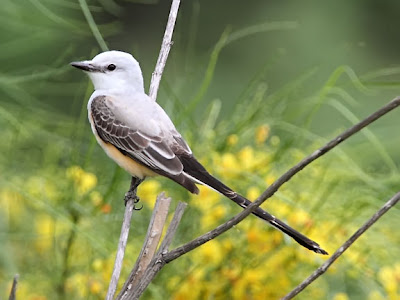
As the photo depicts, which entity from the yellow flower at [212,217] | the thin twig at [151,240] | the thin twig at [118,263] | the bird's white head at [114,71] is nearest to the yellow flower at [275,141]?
the yellow flower at [212,217]

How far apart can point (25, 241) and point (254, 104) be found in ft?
2.00

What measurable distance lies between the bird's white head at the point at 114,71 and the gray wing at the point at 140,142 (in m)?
0.04

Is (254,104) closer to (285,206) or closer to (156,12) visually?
(285,206)

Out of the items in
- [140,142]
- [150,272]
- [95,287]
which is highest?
[140,142]

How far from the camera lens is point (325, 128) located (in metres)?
2.96

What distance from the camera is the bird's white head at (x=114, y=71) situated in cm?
173

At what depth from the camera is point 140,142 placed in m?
1.74

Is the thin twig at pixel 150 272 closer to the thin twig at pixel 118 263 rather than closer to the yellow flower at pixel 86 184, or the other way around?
the thin twig at pixel 118 263

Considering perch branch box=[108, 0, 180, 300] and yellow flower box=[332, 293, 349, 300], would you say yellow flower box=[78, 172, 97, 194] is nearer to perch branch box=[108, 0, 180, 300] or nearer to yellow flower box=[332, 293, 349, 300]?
perch branch box=[108, 0, 180, 300]

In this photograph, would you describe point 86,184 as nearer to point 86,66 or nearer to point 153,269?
point 86,66

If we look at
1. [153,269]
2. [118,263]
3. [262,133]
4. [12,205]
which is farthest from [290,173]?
[12,205]

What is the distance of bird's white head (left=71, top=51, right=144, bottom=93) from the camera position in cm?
173

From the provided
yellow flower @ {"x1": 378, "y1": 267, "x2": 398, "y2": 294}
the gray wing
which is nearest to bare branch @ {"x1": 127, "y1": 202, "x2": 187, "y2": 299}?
the gray wing

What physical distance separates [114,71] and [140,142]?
0.49 ft
